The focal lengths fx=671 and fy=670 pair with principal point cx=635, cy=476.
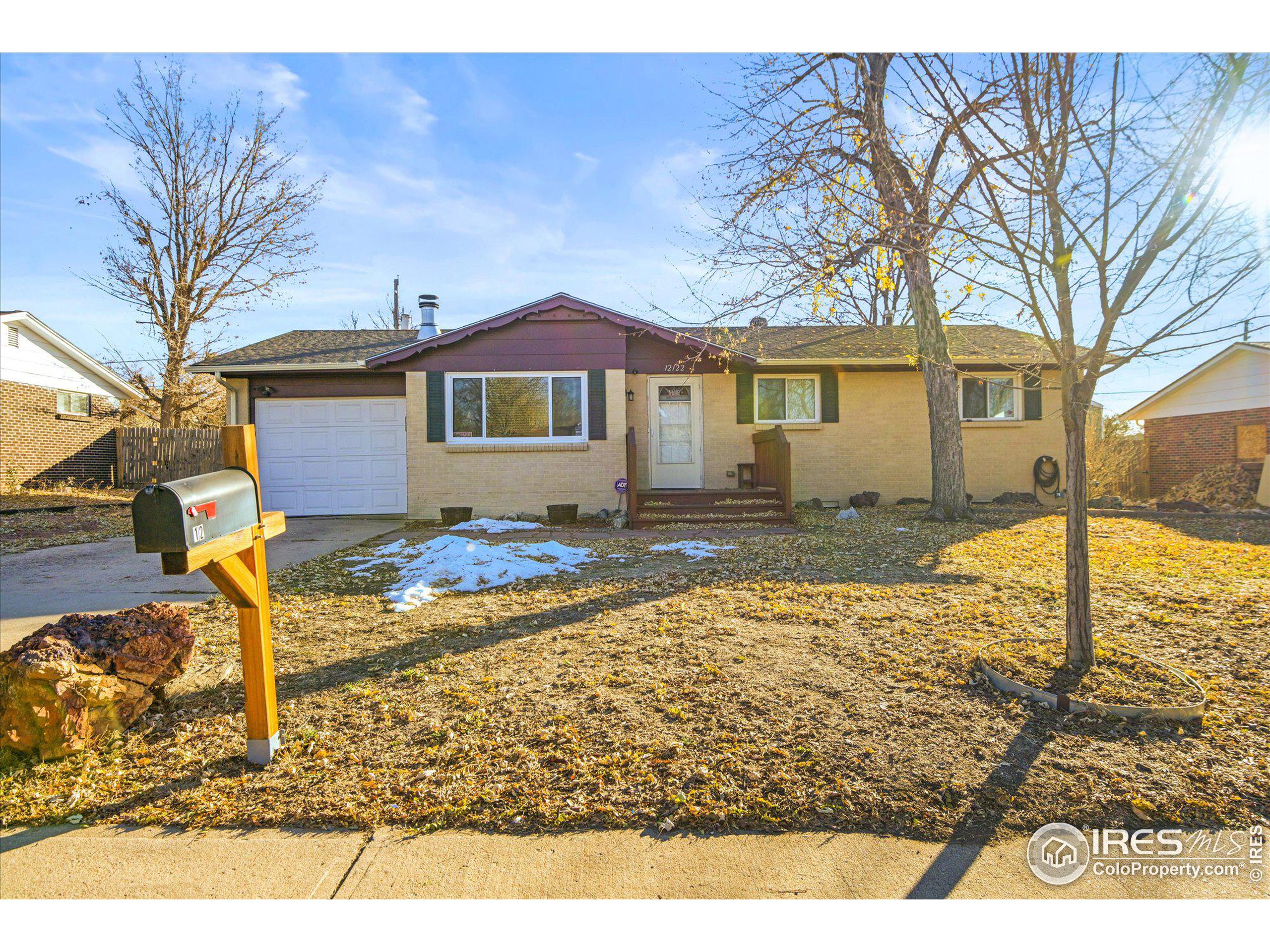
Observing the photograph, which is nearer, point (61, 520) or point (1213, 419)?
point (61, 520)

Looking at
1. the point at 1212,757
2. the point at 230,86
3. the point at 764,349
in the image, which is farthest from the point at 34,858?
the point at 764,349

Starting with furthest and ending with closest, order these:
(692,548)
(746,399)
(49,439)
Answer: (49,439) → (746,399) → (692,548)

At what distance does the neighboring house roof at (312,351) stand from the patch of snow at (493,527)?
3567 millimetres

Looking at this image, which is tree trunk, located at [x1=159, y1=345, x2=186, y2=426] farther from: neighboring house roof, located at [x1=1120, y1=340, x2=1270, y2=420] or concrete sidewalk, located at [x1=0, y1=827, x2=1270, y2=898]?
neighboring house roof, located at [x1=1120, y1=340, x2=1270, y2=420]

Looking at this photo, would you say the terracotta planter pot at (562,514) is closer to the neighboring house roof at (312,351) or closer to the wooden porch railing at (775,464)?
the wooden porch railing at (775,464)

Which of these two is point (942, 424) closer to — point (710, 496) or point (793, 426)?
point (793, 426)

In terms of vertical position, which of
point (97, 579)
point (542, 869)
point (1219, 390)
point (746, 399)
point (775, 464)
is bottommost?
point (542, 869)

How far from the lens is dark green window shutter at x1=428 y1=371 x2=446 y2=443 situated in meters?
11.2

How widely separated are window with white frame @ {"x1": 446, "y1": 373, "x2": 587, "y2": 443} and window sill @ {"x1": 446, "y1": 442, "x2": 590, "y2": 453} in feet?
0.24

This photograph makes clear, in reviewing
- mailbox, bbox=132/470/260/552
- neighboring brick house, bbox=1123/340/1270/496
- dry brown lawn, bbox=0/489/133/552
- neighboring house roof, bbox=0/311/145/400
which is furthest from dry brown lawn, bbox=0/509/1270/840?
neighboring house roof, bbox=0/311/145/400

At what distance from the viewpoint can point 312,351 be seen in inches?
507

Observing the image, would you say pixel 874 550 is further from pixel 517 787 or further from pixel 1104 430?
pixel 1104 430

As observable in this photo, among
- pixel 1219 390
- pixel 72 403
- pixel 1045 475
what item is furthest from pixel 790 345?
pixel 72 403

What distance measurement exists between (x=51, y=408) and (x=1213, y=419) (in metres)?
28.8
